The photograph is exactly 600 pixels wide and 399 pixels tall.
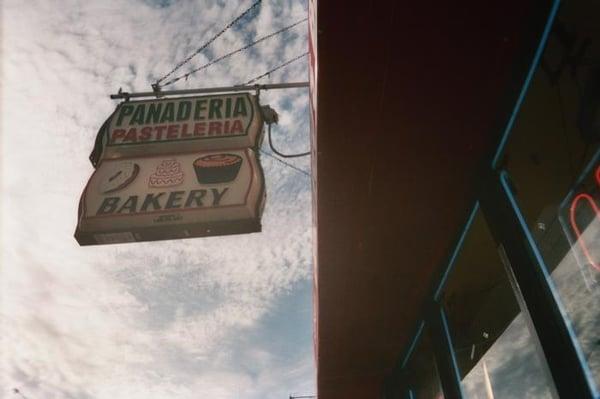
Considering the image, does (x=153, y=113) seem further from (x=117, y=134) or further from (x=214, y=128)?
(x=214, y=128)

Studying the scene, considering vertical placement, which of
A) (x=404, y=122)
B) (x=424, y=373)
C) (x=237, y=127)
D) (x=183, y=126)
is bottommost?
(x=424, y=373)

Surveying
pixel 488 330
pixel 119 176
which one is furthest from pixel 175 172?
pixel 488 330

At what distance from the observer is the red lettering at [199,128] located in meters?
3.95

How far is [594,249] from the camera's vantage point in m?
2.18

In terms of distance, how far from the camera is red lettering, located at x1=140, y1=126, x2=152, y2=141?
3980mm

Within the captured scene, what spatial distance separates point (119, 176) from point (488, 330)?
3557 millimetres

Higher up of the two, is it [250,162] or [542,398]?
[250,162]

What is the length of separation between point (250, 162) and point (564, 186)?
232 centimetres

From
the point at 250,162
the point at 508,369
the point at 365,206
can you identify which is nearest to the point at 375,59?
the point at 365,206

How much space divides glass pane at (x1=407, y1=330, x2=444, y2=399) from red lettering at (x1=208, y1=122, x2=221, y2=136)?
334 cm

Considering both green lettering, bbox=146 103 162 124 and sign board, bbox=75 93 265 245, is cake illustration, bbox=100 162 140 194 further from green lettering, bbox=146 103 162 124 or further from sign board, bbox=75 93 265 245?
green lettering, bbox=146 103 162 124

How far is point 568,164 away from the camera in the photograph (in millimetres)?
2551

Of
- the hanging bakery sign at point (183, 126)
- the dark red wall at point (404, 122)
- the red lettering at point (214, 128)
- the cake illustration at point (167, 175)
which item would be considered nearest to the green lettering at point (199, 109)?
the hanging bakery sign at point (183, 126)

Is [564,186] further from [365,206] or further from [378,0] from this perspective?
[378,0]
